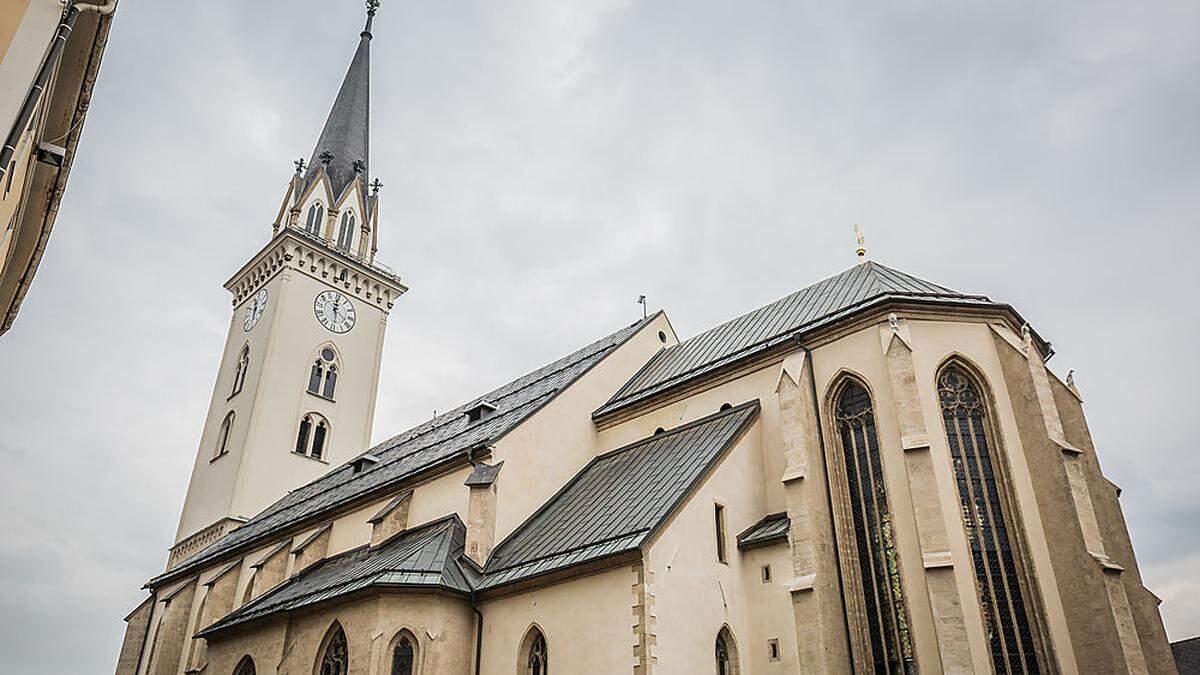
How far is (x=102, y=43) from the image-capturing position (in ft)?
27.9

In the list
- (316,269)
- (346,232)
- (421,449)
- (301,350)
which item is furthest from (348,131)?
(421,449)

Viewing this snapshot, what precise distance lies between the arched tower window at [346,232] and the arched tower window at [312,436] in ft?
31.9

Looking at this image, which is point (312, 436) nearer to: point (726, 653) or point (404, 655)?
point (404, 655)

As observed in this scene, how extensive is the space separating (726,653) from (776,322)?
31.8ft

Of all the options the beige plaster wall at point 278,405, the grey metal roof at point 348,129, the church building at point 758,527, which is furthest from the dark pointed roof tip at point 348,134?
the church building at point 758,527

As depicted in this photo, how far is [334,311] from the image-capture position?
42250 millimetres

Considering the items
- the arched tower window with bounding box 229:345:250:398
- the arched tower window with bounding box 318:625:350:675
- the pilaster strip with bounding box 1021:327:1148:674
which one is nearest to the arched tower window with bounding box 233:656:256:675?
the arched tower window with bounding box 318:625:350:675

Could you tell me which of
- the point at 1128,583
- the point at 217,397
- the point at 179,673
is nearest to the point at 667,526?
the point at 1128,583

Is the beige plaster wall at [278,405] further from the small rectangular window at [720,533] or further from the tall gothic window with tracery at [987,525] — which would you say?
the tall gothic window with tracery at [987,525]

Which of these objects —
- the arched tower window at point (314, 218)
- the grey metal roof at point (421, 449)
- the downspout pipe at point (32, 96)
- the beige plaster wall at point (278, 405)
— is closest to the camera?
the downspout pipe at point (32, 96)

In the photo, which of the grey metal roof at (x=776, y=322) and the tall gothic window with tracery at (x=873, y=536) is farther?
the grey metal roof at (x=776, y=322)

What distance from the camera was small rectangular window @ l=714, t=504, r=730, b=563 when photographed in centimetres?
1651

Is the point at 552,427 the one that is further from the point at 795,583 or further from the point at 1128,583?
the point at 1128,583

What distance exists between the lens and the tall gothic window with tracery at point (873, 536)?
15562 mm
